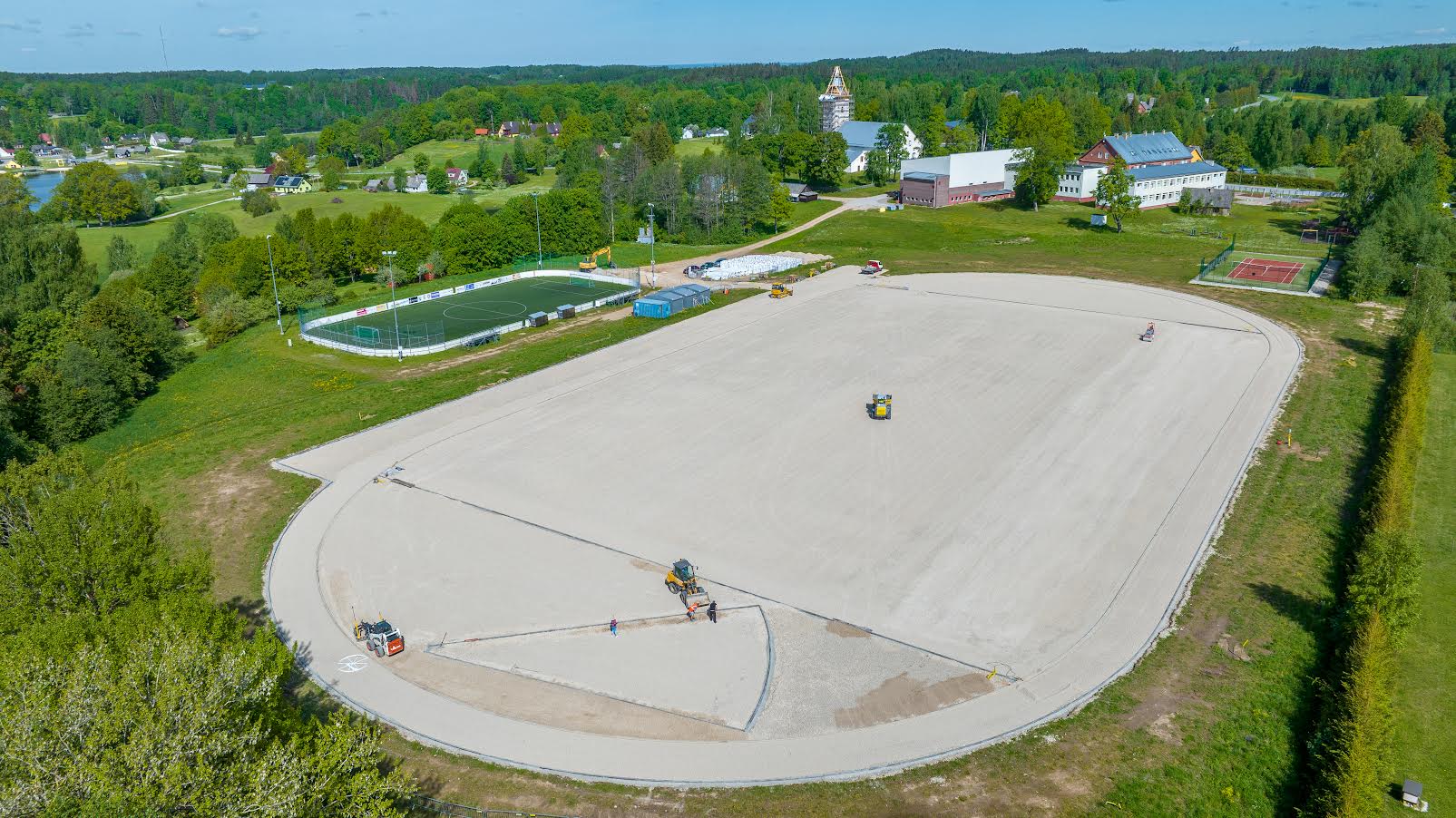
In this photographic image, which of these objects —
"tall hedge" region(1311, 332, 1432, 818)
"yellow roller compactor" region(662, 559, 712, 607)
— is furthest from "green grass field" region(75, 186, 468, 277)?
"tall hedge" region(1311, 332, 1432, 818)

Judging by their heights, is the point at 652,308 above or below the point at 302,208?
below

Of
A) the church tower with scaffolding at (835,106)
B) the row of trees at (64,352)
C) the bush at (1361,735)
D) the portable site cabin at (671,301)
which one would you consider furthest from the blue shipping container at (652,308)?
the church tower with scaffolding at (835,106)

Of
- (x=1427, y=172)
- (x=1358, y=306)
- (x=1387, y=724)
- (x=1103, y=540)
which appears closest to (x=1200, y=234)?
(x=1427, y=172)

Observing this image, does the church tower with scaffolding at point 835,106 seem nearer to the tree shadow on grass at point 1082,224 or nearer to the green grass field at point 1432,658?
the tree shadow on grass at point 1082,224

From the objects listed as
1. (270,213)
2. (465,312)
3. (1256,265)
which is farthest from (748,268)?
(270,213)

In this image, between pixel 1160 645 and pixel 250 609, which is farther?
pixel 250 609

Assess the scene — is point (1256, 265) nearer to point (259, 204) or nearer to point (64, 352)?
point (64, 352)

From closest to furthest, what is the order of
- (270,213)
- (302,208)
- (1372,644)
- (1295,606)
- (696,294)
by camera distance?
(1372,644)
(1295,606)
(696,294)
(302,208)
(270,213)
